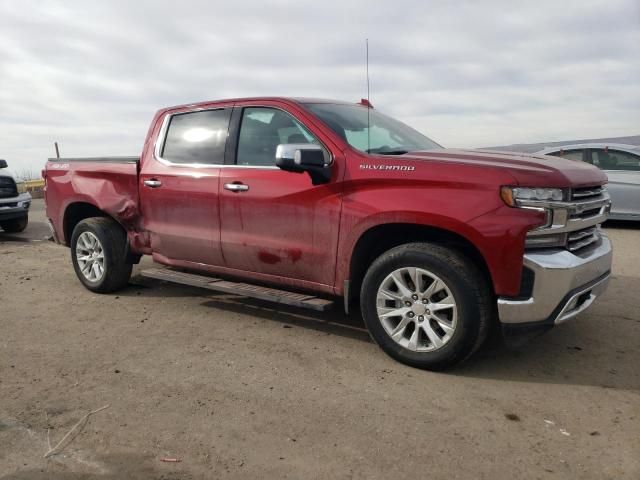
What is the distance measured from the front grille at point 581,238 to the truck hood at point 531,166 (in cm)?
32

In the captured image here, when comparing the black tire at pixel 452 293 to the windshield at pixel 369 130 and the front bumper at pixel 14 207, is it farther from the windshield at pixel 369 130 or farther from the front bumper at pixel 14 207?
the front bumper at pixel 14 207

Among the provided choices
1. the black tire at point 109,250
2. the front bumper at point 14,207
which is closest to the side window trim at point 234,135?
the black tire at point 109,250

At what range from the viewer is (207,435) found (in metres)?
2.87

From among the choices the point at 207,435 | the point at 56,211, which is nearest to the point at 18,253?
the point at 56,211

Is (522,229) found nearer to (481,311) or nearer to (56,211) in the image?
(481,311)

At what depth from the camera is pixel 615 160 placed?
10039 millimetres

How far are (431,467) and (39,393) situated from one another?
2374 mm

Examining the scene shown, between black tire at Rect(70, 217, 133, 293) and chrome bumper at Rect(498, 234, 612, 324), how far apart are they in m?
3.84

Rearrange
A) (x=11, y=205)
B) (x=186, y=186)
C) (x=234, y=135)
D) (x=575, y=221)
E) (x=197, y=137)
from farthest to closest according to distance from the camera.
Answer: (x=11, y=205) < (x=197, y=137) < (x=186, y=186) < (x=234, y=135) < (x=575, y=221)

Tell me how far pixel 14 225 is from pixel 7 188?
768 millimetres

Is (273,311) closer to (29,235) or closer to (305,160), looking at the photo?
(305,160)

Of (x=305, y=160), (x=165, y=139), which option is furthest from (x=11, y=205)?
(x=305, y=160)

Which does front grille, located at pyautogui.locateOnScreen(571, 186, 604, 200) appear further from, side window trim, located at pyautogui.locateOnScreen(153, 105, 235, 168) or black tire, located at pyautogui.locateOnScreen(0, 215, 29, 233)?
black tire, located at pyautogui.locateOnScreen(0, 215, 29, 233)

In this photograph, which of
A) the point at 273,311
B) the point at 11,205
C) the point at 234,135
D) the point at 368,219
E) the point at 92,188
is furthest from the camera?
the point at 11,205
